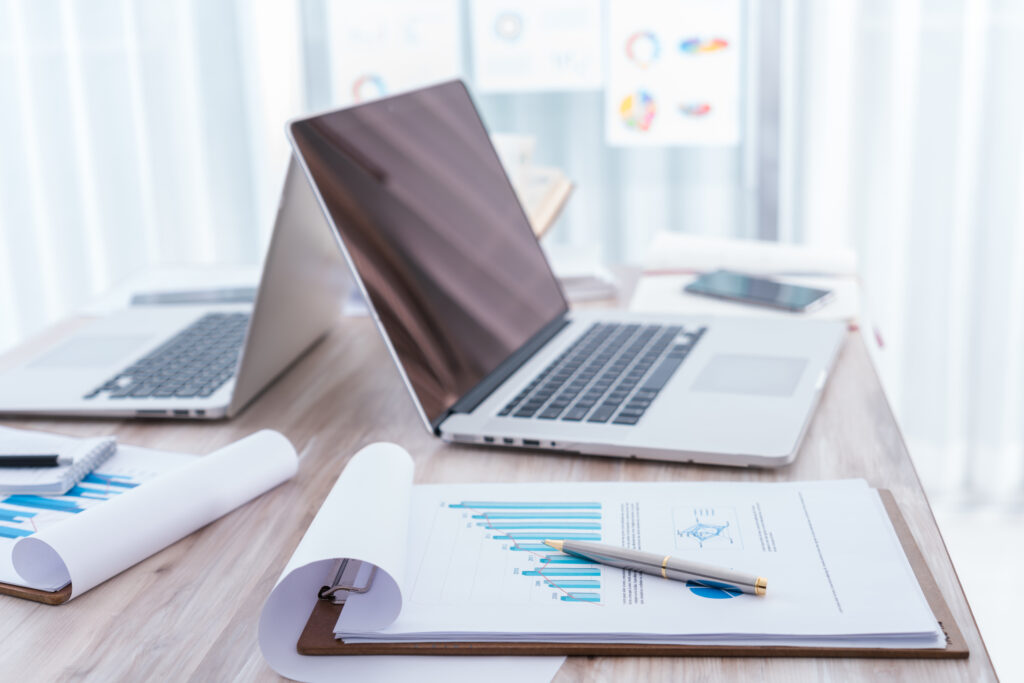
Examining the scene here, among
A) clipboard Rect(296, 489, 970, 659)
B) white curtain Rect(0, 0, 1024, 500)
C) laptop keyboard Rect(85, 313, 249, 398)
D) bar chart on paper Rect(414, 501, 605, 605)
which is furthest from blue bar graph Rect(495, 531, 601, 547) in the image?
white curtain Rect(0, 0, 1024, 500)

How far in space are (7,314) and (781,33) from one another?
1944mm

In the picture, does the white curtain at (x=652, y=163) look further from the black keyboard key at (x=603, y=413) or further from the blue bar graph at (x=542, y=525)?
the blue bar graph at (x=542, y=525)

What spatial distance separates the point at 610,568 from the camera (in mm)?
538

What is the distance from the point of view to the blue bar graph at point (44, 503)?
2.10 feet

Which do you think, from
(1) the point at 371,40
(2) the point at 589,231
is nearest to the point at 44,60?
(1) the point at 371,40

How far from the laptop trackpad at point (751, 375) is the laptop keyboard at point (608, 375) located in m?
0.03

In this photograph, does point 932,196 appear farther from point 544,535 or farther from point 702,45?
point 544,535

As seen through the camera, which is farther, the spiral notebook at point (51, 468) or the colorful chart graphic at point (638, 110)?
the colorful chart graphic at point (638, 110)

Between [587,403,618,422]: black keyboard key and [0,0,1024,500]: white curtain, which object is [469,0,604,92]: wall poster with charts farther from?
[587,403,618,422]: black keyboard key

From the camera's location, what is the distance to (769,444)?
2.20ft

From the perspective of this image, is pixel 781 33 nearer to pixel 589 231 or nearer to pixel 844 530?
pixel 589 231

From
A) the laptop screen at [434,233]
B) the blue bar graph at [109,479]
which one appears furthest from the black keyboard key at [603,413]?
the blue bar graph at [109,479]

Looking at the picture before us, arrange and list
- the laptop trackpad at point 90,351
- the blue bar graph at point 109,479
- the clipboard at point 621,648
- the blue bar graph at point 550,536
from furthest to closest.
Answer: the laptop trackpad at point 90,351, the blue bar graph at point 109,479, the blue bar graph at point 550,536, the clipboard at point 621,648

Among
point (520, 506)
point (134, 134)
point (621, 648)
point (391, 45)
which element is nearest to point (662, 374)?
point (520, 506)
